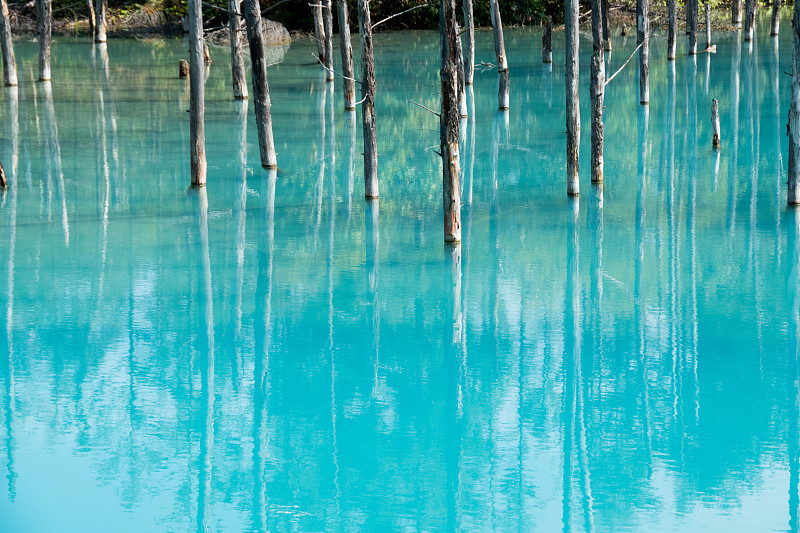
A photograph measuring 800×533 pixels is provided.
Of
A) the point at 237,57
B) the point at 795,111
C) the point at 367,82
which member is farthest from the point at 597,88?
the point at 237,57

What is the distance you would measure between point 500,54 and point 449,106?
10.1 m

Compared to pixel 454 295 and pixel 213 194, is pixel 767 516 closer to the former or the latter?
pixel 454 295

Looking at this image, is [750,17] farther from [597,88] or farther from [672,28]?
[597,88]

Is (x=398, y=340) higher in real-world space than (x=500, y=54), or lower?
lower

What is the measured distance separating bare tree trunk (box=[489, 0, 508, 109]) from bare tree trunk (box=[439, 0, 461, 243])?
9512 millimetres

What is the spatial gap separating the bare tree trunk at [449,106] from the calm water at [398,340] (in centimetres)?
92

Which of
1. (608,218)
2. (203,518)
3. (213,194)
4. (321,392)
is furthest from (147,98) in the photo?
(203,518)

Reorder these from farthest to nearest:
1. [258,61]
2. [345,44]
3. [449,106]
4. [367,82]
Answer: [345,44]
[258,61]
[367,82]
[449,106]

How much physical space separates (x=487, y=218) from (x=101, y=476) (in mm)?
7981

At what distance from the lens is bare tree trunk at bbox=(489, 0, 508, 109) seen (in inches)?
821

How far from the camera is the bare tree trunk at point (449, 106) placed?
10.9 metres

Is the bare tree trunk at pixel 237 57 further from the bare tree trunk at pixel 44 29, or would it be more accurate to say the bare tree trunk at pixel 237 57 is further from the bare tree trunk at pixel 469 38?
the bare tree trunk at pixel 469 38

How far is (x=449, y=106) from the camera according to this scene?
37.0 feet

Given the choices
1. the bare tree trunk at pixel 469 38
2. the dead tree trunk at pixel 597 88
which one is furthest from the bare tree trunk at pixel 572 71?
the bare tree trunk at pixel 469 38
